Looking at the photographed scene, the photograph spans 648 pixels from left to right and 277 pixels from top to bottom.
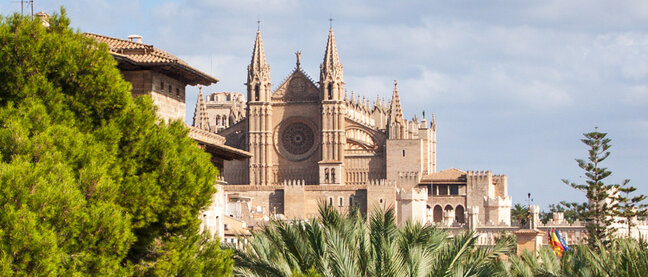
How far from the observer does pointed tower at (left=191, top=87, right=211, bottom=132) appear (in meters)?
110

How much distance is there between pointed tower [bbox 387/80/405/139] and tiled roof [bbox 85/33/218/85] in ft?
222

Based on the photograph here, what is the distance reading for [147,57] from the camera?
113 feet

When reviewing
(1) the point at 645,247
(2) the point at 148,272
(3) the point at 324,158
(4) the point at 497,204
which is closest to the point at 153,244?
(2) the point at 148,272

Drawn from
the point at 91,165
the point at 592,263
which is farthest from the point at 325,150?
the point at 91,165

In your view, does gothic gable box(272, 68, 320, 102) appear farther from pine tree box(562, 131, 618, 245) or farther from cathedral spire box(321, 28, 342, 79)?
pine tree box(562, 131, 618, 245)

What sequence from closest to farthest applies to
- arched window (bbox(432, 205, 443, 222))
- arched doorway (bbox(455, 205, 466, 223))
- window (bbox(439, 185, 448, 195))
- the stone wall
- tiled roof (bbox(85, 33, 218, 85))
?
tiled roof (bbox(85, 33, 218, 85)) < arched doorway (bbox(455, 205, 466, 223)) < arched window (bbox(432, 205, 443, 222)) < window (bbox(439, 185, 448, 195)) < the stone wall

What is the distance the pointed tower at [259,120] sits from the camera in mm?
105062

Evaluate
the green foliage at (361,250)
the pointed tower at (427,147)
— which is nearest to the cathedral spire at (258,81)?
the pointed tower at (427,147)

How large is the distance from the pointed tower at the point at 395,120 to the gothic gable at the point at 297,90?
266 inches

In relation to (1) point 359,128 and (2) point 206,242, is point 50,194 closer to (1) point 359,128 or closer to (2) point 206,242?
(2) point 206,242

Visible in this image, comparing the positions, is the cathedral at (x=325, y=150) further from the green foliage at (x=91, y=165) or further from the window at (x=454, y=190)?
the green foliage at (x=91, y=165)

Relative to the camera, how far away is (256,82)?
349 ft

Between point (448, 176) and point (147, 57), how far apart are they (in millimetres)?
67024

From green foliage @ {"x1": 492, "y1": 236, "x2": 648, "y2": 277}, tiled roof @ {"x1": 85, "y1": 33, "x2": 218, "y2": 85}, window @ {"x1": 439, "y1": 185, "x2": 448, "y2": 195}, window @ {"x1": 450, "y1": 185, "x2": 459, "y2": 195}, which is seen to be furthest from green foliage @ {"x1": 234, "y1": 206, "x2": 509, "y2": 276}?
window @ {"x1": 439, "y1": 185, "x2": 448, "y2": 195}
